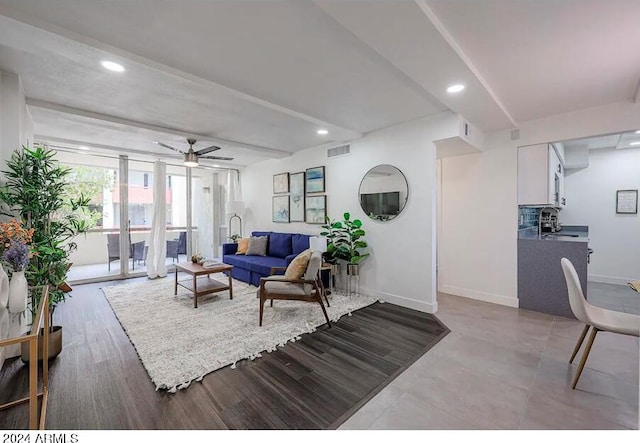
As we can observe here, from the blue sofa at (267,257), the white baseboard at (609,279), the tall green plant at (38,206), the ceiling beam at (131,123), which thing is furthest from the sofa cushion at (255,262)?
the white baseboard at (609,279)

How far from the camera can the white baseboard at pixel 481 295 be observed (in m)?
3.92

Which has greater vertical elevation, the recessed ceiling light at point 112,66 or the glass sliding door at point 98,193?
the recessed ceiling light at point 112,66

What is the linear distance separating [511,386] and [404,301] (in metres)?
1.91

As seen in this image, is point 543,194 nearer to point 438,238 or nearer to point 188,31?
point 438,238

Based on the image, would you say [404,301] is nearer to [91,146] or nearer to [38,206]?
[38,206]

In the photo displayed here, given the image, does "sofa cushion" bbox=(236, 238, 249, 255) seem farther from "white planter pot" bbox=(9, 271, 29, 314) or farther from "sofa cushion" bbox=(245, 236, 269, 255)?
"white planter pot" bbox=(9, 271, 29, 314)

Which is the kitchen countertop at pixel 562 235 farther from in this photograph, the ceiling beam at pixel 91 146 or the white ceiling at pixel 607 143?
the ceiling beam at pixel 91 146

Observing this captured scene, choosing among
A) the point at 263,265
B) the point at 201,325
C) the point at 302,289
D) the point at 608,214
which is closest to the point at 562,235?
the point at 608,214

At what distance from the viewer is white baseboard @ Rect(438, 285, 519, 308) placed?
3.92 meters

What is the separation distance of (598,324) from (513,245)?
202 centimetres

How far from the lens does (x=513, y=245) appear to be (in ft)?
12.8

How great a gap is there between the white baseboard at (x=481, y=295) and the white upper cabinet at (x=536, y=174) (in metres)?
1.42

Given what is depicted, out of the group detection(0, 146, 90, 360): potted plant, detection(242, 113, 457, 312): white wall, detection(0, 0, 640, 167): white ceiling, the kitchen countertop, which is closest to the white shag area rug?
detection(242, 113, 457, 312): white wall

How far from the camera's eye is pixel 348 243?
14.7 ft
